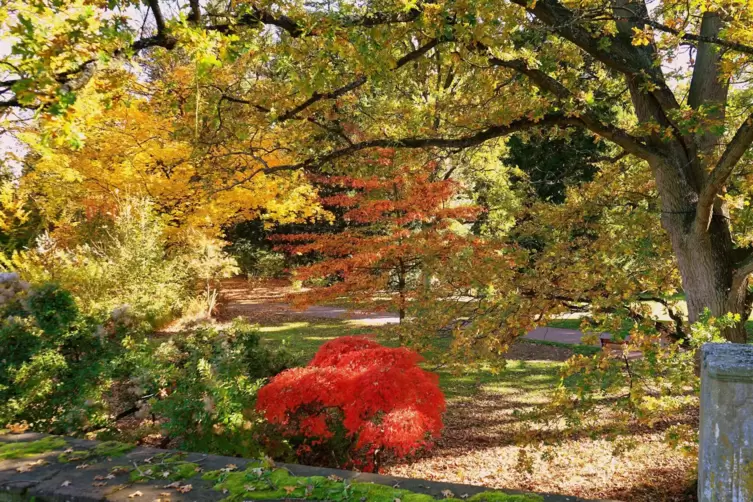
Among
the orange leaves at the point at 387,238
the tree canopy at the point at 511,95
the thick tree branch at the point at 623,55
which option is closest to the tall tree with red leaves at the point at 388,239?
the orange leaves at the point at 387,238

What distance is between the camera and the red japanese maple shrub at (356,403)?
418 cm

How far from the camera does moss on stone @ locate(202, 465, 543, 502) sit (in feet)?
7.16

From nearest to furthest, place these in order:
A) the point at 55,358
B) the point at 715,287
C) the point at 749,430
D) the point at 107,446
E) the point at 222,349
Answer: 1. the point at 749,430
2. the point at 107,446
3. the point at 55,358
4. the point at 715,287
5. the point at 222,349

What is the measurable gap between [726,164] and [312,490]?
4269mm

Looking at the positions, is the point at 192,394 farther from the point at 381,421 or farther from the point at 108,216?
the point at 108,216

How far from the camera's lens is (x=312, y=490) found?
2.24m

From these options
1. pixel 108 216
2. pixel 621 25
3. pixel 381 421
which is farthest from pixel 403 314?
pixel 108 216

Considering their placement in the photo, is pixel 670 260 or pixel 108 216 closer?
pixel 670 260

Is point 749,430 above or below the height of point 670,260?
below

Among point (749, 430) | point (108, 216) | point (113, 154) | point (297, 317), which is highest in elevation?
point (113, 154)

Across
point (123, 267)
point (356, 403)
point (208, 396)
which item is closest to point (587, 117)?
point (356, 403)

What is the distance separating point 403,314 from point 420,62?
223 inches

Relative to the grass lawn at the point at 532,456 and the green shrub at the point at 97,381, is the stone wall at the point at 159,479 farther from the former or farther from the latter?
the grass lawn at the point at 532,456

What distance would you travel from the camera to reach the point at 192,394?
14.3ft
